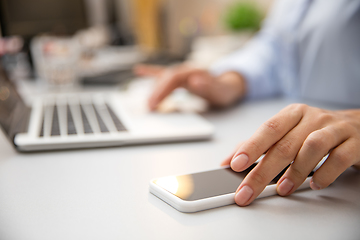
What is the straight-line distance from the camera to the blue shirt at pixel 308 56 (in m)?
0.61

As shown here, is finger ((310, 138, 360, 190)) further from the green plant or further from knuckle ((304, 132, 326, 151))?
the green plant

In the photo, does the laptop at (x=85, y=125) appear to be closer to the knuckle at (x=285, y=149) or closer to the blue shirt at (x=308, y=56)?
the knuckle at (x=285, y=149)

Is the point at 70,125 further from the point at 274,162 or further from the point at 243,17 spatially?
the point at 243,17

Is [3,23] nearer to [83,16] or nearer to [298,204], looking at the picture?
[83,16]

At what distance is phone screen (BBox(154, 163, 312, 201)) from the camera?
0.27 metres

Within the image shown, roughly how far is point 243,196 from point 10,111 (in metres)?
0.39

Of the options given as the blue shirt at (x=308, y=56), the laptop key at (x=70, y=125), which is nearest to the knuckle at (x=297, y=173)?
the laptop key at (x=70, y=125)

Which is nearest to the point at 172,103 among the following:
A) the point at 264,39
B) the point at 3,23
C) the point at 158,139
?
the point at 158,139

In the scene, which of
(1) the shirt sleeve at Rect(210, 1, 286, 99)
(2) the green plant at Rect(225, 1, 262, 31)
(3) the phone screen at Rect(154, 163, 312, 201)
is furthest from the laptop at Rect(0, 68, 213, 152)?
(2) the green plant at Rect(225, 1, 262, 31)

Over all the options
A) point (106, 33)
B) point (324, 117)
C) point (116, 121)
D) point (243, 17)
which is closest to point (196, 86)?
point (116, 121)

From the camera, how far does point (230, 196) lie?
0.87ft

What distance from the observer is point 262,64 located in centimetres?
82

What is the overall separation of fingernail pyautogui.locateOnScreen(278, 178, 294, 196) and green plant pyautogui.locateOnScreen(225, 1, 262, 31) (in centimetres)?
128

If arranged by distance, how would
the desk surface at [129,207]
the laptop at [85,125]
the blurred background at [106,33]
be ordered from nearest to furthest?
1. the desk surface at [129,207]
2. the laptop at [85,125]
3. the blurred background at [106,33]
